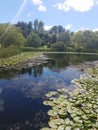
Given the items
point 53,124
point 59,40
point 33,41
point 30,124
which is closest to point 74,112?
point 53,124

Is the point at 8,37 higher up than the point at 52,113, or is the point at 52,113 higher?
the point at 8,37

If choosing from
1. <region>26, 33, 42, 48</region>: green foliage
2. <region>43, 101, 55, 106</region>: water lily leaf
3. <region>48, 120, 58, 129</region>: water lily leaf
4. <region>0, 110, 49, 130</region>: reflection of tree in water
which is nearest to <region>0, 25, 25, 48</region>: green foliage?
<region>26, 33, 42, 48</region>: green foliage

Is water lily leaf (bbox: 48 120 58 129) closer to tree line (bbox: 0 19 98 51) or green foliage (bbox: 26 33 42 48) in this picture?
tree line (bbox: 0 19 98 51)

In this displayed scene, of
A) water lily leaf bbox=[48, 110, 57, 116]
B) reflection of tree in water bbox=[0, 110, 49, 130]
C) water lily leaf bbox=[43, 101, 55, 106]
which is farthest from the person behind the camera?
water lily leaf bbox=[43, 101, 55, 106]

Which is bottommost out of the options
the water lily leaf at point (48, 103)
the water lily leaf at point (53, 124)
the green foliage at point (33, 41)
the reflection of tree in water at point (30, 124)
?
the reflection of tree in water at point (30, 124)

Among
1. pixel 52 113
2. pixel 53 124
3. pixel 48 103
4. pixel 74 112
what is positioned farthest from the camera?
pixel 48 103

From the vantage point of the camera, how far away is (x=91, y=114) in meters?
7.33

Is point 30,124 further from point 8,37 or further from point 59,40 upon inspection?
point 59,40

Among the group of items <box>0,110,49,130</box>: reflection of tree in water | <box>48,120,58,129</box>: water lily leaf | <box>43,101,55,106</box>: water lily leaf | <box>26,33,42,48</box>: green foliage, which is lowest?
<box>0,110,49,130</box>: reflection of tree in water

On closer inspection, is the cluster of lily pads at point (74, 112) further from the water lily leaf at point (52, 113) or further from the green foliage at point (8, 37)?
the green foliage at point (8, 37)

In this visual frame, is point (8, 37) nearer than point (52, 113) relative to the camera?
No

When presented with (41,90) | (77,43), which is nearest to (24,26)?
(77,43)

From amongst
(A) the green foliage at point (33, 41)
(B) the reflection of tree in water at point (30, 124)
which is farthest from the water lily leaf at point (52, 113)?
(A) the green foliage at point (33, 41)

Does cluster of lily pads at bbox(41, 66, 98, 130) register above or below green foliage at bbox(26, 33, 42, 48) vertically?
below
